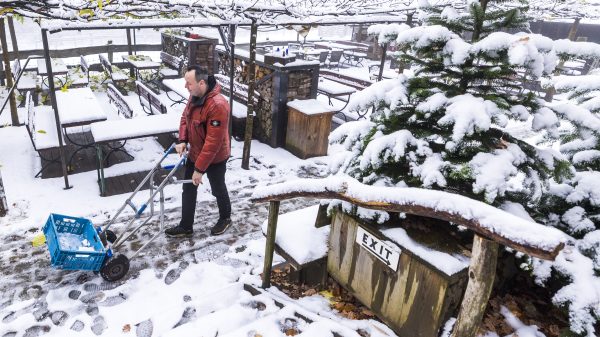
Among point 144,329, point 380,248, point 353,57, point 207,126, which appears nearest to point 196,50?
point 207,126

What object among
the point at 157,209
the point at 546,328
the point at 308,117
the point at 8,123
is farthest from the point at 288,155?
the point at 8,123

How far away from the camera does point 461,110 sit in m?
2.98

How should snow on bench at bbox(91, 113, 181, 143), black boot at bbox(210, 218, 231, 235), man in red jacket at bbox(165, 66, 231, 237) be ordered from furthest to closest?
snow on bench at bbox(91, 113, 181, 143) → black boot at bbox(210, 218, 231, 235) → man in red jacket at bbox(165, 66, 231, 237)

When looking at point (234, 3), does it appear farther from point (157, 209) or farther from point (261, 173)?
point (157, 209)

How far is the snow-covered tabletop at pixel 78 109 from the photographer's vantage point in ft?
21.6

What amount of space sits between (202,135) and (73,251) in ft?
6.39

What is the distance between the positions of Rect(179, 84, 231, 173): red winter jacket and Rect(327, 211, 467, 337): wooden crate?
1925 millimetres

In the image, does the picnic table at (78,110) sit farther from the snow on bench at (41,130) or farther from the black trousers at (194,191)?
the black trousers at (194,191)

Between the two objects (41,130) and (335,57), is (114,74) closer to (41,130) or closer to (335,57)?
(41,130)

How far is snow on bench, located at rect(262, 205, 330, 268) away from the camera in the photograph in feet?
12.9

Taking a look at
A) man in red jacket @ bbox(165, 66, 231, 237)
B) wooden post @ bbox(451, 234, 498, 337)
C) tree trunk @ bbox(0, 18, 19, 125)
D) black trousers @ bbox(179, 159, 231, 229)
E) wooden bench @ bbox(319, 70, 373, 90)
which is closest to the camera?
wooden post @ bbox(451, 234, 498, 337)

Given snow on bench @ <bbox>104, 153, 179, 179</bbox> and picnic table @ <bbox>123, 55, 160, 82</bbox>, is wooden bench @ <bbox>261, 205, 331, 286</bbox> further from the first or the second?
picnic table @ <bbox>123, 55, 160, 82</bbox>

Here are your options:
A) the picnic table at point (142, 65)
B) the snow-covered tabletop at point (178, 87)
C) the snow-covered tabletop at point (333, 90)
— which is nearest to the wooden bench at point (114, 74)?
the picnic table at point (142, 65)

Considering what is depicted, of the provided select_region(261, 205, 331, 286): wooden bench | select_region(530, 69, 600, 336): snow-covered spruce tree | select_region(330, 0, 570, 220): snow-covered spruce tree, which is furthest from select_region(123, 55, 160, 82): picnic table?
select_region(530, 69, 600, 336): snow-covered spruce tree
